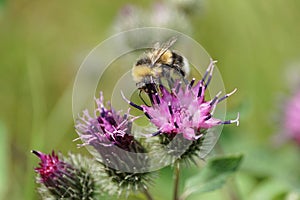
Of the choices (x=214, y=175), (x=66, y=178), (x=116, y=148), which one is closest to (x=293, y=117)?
(x=214, y=175)

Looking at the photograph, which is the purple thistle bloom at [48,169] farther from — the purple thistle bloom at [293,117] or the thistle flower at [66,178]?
the purple thistle bloom at [293,117]

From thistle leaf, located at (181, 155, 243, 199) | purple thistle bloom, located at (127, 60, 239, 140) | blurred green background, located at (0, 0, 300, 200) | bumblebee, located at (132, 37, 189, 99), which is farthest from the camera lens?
→ blurred green background, located at (0, 0, 300, 200)

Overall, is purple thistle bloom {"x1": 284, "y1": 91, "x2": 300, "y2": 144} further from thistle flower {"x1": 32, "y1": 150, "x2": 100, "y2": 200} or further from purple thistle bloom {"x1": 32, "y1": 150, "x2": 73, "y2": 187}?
purple thistle bloom {"x1": 32, "y1": 150, "x2": 73, "y2": 187}

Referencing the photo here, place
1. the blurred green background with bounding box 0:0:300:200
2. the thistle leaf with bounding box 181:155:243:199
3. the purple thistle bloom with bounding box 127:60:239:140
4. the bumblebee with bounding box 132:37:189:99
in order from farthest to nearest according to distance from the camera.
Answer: the blurred green background with bounding box 0:0:300:200
the thistle leaf with bounding box 181:155:243:199
the bumblebee with bounding box 132:37:189:99
the purple thistle bloom with bounding box 127:60:239:140

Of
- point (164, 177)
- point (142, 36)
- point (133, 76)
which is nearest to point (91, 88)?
point (142, 36)

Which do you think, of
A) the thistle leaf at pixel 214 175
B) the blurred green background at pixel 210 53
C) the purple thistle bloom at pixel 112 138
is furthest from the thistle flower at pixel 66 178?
the blurred green background at pixel 210 53

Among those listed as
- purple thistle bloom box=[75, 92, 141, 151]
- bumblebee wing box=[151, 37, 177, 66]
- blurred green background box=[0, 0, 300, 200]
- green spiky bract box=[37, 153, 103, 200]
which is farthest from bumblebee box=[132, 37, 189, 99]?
blurred green background box=[0, 0, 300, 200]

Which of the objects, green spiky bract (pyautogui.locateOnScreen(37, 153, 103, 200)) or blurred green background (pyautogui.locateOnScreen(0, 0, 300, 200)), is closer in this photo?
green spiky bract (pyautogui.locateOnScreen(37, 153, 103, 200))
